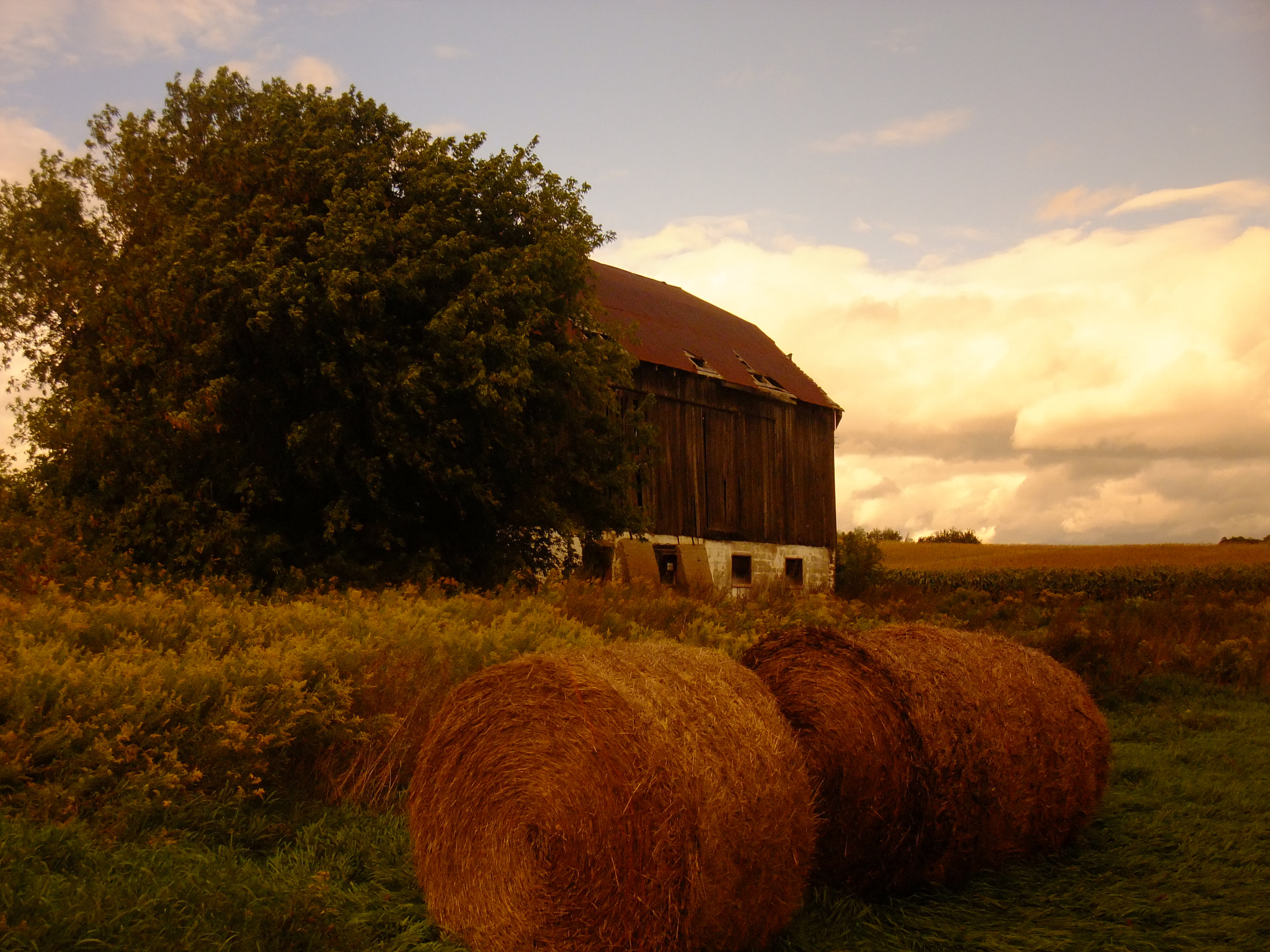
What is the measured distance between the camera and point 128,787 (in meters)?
6.06

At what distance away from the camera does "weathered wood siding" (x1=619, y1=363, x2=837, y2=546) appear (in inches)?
941

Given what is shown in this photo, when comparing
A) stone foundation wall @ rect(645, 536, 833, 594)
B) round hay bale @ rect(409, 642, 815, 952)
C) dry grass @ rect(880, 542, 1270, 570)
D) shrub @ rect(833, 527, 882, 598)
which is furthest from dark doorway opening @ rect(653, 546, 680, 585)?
round hay bale @ rect(409, 642, 815, 952)

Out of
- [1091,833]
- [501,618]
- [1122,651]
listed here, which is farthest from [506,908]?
[1122,651]

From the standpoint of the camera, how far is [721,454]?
25422mm

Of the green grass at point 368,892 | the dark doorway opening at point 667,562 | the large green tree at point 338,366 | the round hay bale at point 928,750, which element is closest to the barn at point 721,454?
the dark doorway opening at point 667,562

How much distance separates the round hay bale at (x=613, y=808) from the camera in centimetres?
468

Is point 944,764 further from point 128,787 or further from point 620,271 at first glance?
point 620,271

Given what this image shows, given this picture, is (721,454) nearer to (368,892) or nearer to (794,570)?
(794,570)

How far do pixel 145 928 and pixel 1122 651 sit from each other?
13.8 metres

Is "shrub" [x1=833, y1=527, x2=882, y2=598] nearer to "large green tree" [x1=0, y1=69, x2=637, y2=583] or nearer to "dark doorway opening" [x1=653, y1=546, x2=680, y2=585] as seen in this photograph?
"dark doorway opening" [x1=653, y1=546, x2=680, y2=585]

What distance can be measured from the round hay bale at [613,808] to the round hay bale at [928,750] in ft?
2.62

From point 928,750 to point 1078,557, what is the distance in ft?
120

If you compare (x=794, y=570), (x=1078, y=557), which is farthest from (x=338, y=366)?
(x=1078, y=557)

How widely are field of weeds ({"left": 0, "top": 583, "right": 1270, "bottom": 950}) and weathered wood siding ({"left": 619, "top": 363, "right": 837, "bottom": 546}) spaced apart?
12.8 m
